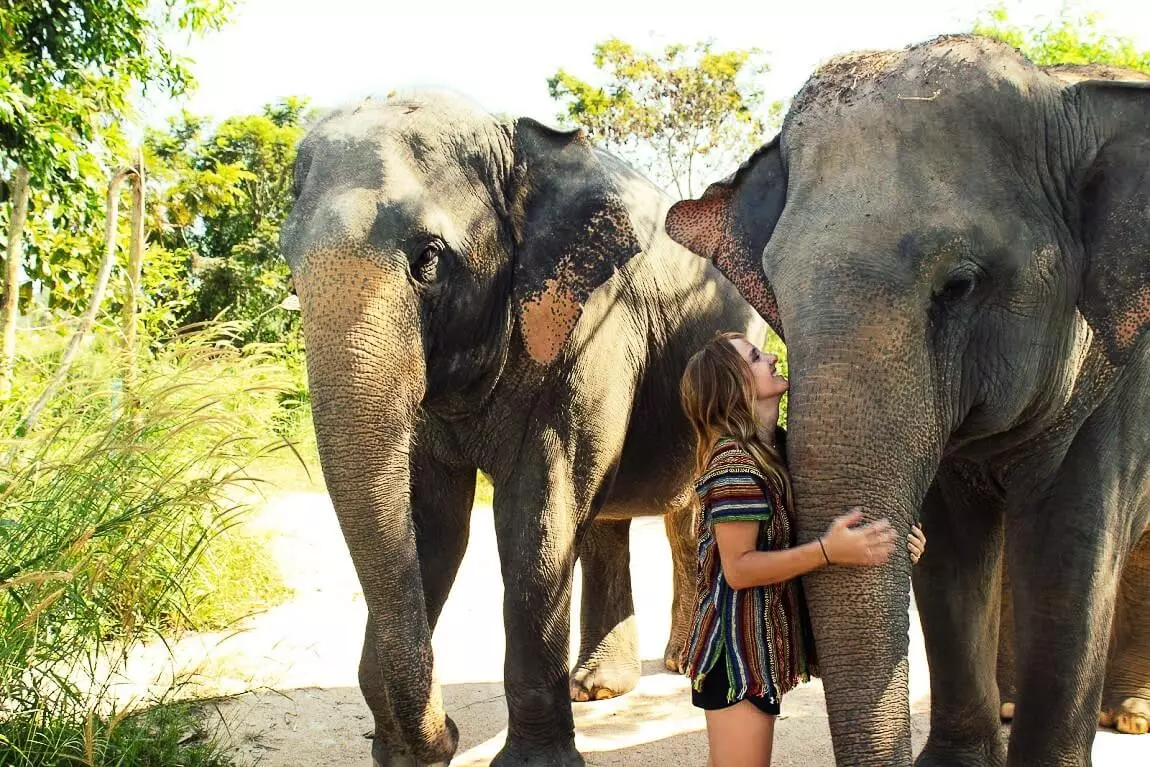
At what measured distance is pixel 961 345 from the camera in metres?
2.82

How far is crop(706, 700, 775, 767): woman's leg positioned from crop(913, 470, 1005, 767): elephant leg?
1105 mm

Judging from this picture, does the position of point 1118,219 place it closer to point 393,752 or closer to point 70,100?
point 393,752

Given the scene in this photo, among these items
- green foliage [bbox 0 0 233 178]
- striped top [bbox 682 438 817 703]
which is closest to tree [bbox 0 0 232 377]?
green foliage [bbox 0 0 233 178]

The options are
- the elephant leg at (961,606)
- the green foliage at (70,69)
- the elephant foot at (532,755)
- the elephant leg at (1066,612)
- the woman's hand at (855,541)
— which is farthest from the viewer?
the green foliage at (70,69)

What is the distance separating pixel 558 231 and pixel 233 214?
62.3 ft

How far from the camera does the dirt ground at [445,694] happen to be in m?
4.64

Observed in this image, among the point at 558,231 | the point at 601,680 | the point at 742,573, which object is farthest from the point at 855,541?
the point at 601,680

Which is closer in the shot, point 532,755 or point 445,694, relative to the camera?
point 532,755

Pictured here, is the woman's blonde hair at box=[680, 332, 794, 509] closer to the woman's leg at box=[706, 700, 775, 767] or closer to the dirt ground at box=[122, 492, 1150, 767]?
the woman's leg at box=[706, 700, 775, 767]

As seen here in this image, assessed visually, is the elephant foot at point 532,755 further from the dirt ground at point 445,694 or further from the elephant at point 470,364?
the dirt ground at point 445,694

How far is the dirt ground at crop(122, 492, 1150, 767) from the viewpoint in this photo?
4637 mm

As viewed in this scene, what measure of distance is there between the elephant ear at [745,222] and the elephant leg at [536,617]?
1.07 m

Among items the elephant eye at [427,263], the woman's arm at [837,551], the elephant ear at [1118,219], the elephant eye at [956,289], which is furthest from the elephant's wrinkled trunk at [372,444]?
the elephant ear at [1118,219]

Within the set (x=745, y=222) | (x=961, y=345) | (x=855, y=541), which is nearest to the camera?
(x=855, y=541)
